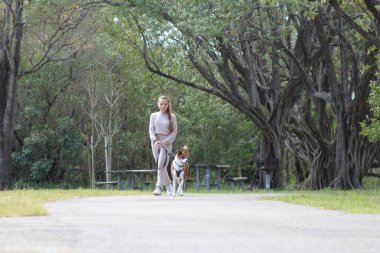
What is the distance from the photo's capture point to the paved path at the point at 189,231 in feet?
23.6

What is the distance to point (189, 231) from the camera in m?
8.55

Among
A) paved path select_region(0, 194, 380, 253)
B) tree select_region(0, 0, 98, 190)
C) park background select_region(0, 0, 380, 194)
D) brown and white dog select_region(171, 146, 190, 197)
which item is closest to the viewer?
paved path select_region(0, 194, 380, 253)

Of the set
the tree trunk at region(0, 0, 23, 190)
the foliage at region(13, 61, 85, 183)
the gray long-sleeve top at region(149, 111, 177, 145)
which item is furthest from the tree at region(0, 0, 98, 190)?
the foliage at region(13, 61, 85, 183)

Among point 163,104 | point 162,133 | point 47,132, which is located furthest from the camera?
point 47,132

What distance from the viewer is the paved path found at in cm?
718

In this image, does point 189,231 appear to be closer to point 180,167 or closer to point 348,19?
point 180,167

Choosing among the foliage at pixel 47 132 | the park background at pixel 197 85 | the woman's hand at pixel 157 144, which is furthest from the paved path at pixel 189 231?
the foliage at pixel 47 132

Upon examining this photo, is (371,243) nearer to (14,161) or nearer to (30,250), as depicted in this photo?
(30,250)

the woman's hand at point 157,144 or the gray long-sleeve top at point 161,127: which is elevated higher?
the gray long-sleeve top at point 161,127

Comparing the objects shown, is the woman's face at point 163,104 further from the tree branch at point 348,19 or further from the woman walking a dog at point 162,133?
the tree branch at point 348,19

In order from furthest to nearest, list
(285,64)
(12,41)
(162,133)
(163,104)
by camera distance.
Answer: (285,64)
(12,41)
(162,133)
(163,104)

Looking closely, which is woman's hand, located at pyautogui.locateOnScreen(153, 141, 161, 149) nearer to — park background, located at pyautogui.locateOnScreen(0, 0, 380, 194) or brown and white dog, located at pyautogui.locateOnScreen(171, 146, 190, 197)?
brown and white dog, located at pyautogui.locateOnScreen(171, 146, 190, 197)

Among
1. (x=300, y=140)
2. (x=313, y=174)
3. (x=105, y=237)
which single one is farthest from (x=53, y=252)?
(x=300, y=140)

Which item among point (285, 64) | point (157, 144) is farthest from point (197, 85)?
point (157, 144)
